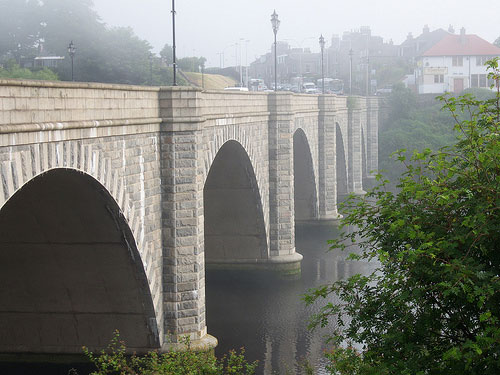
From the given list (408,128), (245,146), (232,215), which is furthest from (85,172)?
(408,128)

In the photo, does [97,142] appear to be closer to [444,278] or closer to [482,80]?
[444,278]

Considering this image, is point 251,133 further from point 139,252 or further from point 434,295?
point 434,295

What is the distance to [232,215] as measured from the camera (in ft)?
129

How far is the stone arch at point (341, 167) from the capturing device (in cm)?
6650

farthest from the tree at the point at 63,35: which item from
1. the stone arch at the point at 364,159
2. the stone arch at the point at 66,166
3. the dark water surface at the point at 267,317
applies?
the stone arch at the point at 66,166

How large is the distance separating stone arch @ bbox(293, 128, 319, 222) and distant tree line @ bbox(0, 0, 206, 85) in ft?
81.2

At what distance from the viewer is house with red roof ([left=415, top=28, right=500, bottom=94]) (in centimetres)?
11075

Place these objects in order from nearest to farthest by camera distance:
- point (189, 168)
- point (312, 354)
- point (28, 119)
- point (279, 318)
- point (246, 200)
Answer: point (28, 119) → point (189, 168) → point (312, 354) → point (279, 318) → point (246, 200)

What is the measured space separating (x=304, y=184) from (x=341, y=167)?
14.3 meters

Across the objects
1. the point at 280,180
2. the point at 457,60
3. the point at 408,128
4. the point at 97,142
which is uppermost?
the point at 457,60

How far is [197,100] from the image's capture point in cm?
2364

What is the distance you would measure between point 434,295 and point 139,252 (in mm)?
10809

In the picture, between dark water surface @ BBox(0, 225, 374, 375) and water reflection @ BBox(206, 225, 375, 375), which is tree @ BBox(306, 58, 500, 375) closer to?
water reflection @ BBox(206, 225, 375, 375)

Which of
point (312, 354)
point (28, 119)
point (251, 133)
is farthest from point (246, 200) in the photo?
point (28, 119)
